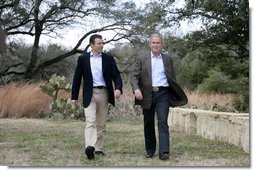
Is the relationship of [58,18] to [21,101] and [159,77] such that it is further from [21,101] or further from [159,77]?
[159,77]

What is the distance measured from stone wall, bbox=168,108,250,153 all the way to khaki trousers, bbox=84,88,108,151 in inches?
62.1

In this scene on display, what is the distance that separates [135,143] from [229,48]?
2.59 metres

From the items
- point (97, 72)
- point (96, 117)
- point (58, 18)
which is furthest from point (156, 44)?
point (58, 18)

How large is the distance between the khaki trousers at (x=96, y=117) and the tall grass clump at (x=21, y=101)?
22.2 ft

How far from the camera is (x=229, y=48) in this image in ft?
28.3

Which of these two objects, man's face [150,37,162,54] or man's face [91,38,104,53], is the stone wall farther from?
man's face [91,38,104,53]

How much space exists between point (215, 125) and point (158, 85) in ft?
6.52

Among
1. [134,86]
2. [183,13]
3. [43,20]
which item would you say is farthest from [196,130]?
[43,20]

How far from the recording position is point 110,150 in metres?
6.32

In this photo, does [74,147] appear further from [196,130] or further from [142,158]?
[196,130]

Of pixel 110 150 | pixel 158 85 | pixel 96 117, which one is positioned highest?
pixel 158 85

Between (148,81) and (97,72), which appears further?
(97,72)

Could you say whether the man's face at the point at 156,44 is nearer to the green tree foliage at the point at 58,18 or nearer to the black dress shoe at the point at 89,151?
the black dress shoe at the point at 89,151

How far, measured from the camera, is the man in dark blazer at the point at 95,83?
5594mm
